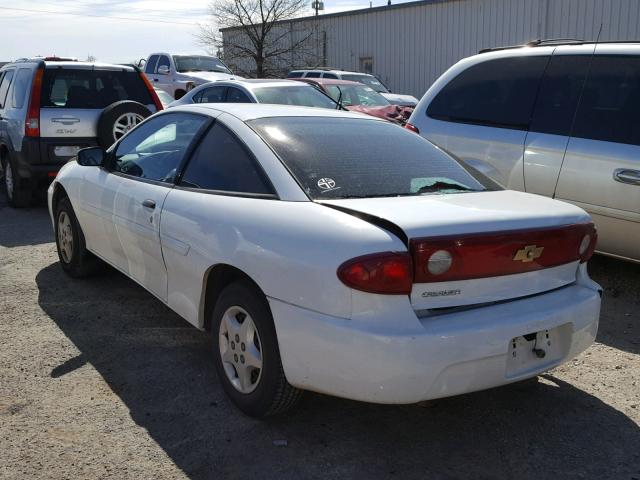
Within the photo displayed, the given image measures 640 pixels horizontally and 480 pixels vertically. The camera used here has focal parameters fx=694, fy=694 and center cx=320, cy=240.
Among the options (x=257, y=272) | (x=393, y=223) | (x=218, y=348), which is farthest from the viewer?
(x=218, y=348)

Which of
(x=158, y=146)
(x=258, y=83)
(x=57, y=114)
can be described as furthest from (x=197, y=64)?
(x=158, y=146)

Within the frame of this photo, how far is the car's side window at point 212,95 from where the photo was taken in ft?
34.3

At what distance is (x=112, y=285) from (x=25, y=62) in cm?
488

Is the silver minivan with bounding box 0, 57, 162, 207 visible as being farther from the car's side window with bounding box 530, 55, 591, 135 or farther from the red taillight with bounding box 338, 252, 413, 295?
the red taillight with bounding box 338, 252, 413, 295

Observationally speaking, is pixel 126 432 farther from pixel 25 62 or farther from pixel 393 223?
pixel 25 62

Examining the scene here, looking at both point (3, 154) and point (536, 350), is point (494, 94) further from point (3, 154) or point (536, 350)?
point (3, 154)

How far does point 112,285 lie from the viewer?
552 centimetres

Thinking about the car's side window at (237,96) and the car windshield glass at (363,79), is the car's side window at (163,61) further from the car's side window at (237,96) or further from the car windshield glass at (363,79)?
the car's side window at (237,96)

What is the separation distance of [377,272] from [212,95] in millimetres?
8574

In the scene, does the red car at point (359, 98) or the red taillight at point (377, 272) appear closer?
the red taillight at point (377, 272)

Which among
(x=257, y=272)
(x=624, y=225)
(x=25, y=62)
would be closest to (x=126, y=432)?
(x=257, y=272)

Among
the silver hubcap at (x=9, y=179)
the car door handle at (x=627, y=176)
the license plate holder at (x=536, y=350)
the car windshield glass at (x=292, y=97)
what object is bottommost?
the silver hubcap at (x=9, y=179)

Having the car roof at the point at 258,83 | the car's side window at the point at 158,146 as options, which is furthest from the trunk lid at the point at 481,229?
the car roof at the point at 258,83

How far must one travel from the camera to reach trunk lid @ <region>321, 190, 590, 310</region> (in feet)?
9.33
